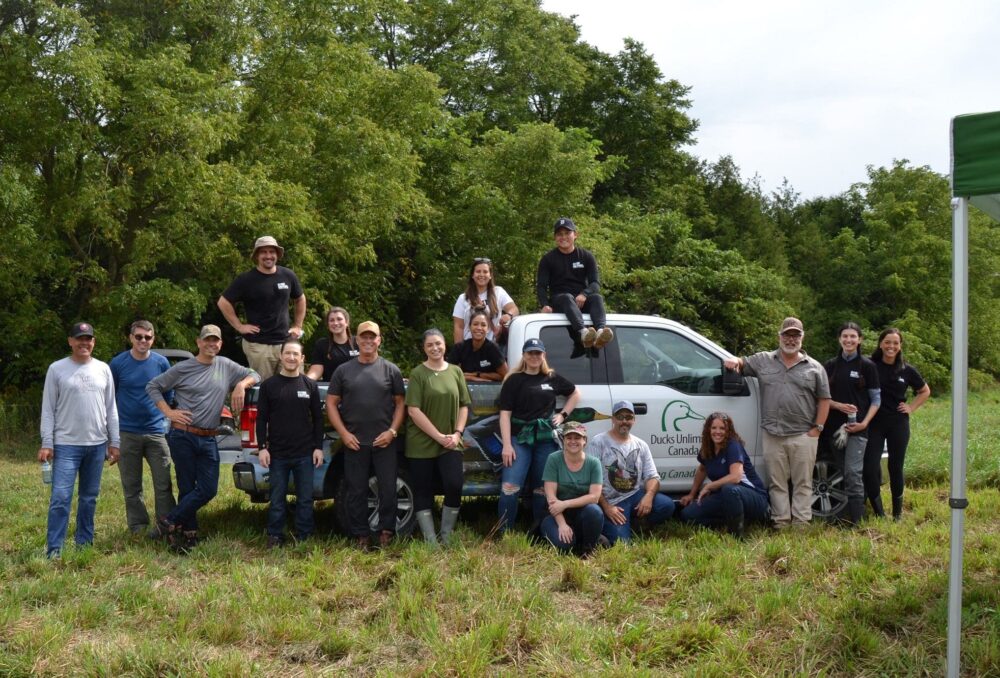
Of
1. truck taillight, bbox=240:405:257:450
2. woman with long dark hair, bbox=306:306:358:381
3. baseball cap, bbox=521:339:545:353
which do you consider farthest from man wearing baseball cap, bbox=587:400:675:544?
truck taillight, bbox=240:405:257:450

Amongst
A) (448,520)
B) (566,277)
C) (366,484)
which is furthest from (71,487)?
(566,277)

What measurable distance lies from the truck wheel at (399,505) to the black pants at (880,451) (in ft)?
11.9

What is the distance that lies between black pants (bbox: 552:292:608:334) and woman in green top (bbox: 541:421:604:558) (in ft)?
3.15

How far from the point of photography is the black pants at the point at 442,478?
23.2 feet

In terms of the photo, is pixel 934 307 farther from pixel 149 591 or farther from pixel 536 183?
pixel 149 591

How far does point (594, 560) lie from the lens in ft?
21.8

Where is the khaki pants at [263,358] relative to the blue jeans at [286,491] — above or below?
above

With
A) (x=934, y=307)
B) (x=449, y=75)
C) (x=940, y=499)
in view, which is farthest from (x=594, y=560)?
(x=934, y=307)

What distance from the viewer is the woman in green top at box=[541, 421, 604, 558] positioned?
6820mm

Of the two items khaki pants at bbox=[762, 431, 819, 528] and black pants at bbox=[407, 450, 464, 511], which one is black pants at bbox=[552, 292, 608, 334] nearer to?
black pants at bbox=[407, 450, 464, 511]

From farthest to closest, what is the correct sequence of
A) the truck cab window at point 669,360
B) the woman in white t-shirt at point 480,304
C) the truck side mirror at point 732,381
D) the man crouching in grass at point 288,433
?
the woman in white t-shirt at point 480,304, the truck cab window at point 669,360, the truck side mirror at point 732,381, the man crouching in grass at point 288,433

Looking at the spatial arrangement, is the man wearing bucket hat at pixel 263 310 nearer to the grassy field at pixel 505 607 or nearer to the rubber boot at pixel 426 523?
the grassy field at pixel 505 607

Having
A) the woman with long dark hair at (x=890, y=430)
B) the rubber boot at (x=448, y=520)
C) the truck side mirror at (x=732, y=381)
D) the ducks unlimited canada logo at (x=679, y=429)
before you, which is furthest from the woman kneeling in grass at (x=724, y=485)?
the rubber boot at (x=448, y=520)

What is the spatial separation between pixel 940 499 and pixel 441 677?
19.2 feet
